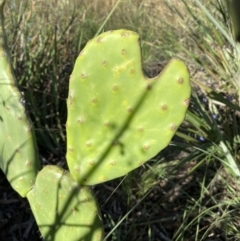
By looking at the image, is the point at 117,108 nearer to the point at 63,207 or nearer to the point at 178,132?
the point at 63,207

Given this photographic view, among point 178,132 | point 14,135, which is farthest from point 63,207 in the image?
point 178,132

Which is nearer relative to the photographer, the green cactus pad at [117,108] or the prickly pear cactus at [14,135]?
the green cactus pad at [117,108]

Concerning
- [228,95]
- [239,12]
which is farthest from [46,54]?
[239,12]

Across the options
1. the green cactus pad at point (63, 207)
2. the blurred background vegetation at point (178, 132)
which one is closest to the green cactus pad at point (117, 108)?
the green cactus pad at point (63, 207)

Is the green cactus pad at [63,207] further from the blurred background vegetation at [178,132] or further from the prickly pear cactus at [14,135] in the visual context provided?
the blurred background vegetation at [178,132]

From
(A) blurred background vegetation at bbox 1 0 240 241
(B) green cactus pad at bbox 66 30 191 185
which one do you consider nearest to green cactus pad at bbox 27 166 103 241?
(B) green cactus pad at bbox 66 30 191 185
